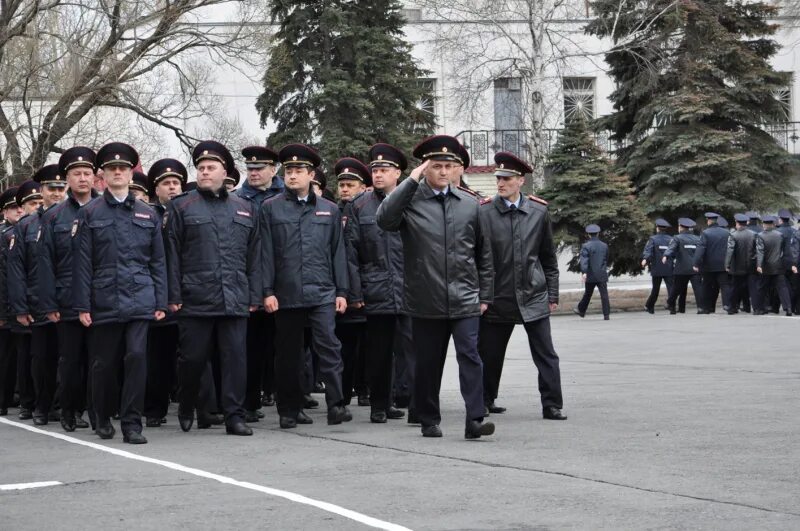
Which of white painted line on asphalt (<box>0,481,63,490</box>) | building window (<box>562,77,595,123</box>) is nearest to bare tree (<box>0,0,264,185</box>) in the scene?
building window (<box>562,77,595,123</box>)

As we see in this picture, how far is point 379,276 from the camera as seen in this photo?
1205 centimetres

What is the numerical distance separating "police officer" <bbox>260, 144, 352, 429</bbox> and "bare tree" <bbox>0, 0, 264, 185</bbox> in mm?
18518

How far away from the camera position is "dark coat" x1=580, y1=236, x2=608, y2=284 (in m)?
28.4

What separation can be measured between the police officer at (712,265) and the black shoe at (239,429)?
781 inches

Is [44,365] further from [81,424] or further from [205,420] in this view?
[205,420]

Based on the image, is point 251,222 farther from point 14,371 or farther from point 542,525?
point 542,525

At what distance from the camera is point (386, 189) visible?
12234 mm

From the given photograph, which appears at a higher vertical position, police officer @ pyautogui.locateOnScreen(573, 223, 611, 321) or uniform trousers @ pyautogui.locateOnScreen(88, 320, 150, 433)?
police officer @ pyautogui.locateOnScreen(573, 223, 611, 321)

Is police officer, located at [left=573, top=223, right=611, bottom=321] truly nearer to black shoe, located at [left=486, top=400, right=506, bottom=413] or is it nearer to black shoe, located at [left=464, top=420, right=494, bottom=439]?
black shoe, located at [left=486, top=400, right=506, bottom=413]

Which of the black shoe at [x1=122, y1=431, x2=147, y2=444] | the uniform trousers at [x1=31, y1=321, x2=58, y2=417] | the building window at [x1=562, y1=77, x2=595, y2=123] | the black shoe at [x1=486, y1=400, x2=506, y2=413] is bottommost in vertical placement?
the black shoe at [x1=122, y1=431, x2=147, y2=444]

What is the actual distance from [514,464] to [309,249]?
3437mm

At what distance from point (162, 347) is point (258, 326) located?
871 millimetres

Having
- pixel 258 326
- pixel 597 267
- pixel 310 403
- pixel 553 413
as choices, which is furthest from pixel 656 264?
pixel 553 413

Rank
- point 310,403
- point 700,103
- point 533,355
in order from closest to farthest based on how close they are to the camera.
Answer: point 533,355 < point 310,403 < point 700,103
